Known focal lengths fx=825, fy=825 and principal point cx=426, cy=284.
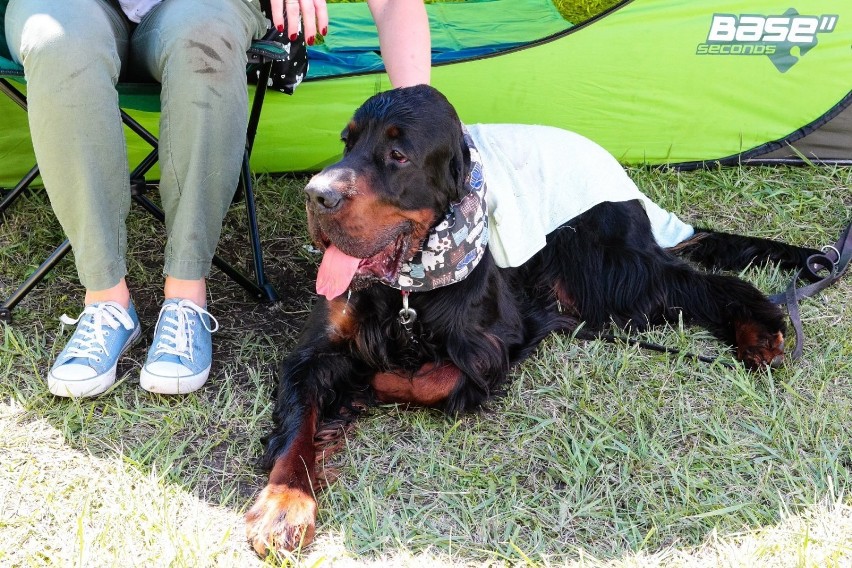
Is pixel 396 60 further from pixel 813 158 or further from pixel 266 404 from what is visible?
pixel 813 158

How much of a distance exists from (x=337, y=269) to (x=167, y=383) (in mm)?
579

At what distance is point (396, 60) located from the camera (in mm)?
2402

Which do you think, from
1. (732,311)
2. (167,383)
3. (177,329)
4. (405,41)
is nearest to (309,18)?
(405,41)

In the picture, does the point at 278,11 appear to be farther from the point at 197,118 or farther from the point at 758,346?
the point at 758,346

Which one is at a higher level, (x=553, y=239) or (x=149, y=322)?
(x=553, y=239)

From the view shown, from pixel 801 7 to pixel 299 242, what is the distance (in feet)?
6.83

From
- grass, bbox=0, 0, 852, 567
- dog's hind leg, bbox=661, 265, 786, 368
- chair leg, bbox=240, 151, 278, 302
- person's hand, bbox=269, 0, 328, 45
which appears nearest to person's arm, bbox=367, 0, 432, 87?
person's hand, bbox=269, 0, 328, 45

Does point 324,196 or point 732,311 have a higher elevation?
point 324,196

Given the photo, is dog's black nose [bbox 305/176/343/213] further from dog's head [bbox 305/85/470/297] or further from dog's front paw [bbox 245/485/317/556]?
dog's front paw [bbox 245/485/317/556]

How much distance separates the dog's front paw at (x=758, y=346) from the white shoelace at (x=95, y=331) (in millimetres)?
1727

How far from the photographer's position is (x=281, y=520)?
1674 millimetres

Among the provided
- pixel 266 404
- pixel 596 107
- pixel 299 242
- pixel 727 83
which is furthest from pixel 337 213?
pixel 727 83

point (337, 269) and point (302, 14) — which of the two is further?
point (302, 14)

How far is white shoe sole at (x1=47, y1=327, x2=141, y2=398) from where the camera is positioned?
2.06m
